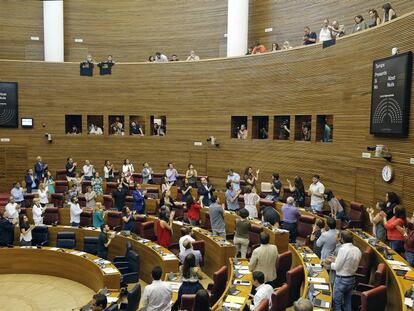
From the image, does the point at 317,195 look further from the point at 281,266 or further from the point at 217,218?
the point at 281,266

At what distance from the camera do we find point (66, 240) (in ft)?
39.4

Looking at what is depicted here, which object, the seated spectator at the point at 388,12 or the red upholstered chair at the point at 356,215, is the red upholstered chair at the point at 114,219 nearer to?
the red upholstered chair at the point at 356,215

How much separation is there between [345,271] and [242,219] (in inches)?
114

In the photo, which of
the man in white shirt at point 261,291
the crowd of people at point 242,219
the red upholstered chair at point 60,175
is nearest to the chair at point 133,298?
the crowd of people at point 242,219

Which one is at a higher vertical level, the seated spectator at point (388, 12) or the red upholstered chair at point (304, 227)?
the seated spectator at point (388, 12)

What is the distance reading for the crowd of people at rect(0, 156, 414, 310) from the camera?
6.79 m

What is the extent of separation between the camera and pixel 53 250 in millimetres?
11414

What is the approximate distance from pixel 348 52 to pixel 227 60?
5486mm

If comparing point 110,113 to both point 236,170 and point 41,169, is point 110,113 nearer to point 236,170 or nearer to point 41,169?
point 41,169

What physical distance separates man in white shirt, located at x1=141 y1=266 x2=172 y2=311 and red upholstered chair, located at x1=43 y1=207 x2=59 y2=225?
7.66 m

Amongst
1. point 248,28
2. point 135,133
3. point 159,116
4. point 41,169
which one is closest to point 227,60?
point 248,28

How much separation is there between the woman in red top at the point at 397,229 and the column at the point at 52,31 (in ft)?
52.5

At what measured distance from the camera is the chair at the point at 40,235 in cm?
1227

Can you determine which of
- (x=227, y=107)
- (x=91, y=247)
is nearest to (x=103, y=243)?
(x=91, y=247)
